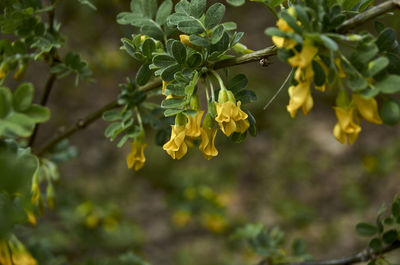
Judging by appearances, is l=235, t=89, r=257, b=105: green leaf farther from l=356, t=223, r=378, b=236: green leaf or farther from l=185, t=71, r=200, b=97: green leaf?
l=356, t=223, r=378, b=236: green leaf

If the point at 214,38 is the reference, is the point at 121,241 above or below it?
below

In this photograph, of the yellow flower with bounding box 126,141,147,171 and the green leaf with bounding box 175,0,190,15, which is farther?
the yellow flower with bounding box 126,141,147,171

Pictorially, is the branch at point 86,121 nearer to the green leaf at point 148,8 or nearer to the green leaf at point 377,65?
the green leaf at point 148,8

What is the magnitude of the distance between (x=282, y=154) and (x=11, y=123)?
9.19ft

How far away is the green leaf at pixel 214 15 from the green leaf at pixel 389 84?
0.33m

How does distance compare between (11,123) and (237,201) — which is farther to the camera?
(237,201)

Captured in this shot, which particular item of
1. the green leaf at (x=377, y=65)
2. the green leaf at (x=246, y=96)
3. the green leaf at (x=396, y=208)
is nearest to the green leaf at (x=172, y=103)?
the green leaf at (x=246, y=96)

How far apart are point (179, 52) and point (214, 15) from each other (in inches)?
4.2

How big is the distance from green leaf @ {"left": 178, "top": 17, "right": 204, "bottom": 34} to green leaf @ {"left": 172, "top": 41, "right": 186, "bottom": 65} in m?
0.03

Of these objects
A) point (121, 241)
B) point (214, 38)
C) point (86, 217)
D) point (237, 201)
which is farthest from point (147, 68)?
point (237, 201)

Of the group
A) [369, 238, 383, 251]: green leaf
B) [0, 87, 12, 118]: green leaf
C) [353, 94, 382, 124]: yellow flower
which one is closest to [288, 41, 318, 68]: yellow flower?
[353, 94, 382, 124]: yellow flower

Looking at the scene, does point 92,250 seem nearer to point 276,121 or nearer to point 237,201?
point 237,201

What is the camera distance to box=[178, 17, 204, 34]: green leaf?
797mm

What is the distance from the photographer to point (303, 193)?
10.3 feet
